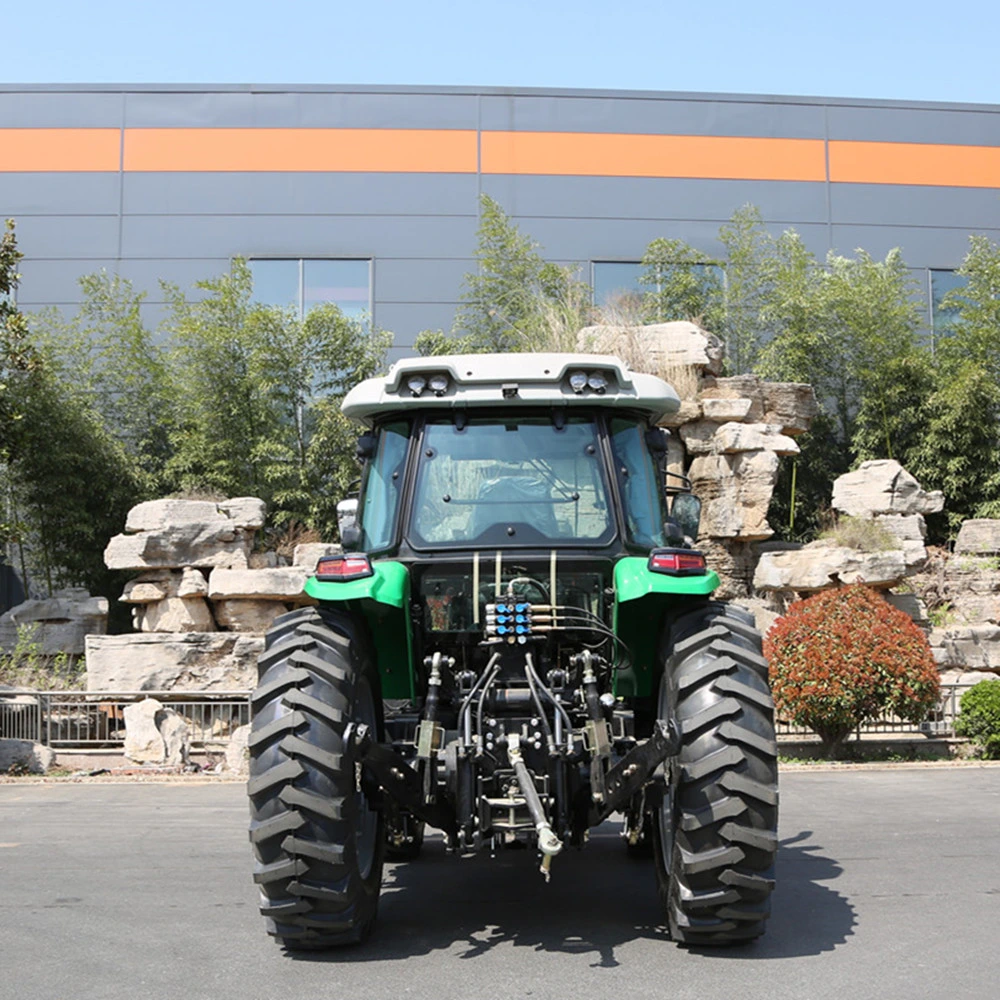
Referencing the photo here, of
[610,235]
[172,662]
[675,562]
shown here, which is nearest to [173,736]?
[172,662]

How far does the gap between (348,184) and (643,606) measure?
1954 cm

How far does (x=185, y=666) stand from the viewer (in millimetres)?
15484

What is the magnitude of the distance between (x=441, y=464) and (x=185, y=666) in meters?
11.3

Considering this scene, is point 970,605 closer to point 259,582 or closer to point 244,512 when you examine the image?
point 259,582

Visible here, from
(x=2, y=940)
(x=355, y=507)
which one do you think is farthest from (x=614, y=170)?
(x=2, y=940)

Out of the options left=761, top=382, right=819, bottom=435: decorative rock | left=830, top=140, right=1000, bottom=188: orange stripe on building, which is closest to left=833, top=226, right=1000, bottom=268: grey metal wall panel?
left=830, top=140, right=1000, bottom=188: orange stripe on building

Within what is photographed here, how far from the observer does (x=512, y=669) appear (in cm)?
482

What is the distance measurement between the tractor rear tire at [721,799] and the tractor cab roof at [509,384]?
120 cm

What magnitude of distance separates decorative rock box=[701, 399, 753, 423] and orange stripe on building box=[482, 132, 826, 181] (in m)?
8.05

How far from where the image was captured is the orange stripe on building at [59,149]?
22641 mm

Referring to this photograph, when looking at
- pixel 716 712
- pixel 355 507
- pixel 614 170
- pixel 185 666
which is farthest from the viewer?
pixel 614 170

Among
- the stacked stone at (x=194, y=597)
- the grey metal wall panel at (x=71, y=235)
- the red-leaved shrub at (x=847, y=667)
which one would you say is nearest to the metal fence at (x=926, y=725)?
the red-leaved shrub at (x=847, y=667)

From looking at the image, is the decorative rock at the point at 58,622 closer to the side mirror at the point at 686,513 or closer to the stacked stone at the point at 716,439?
the stacked stone at the point at 716,439

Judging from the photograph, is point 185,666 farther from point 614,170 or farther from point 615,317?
point 614,170
